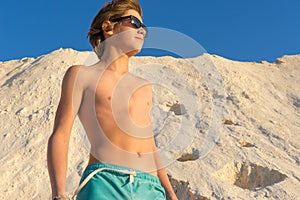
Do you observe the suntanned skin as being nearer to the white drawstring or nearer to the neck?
the neck

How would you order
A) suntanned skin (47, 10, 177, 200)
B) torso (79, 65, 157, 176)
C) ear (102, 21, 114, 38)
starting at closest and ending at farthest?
suntanned skin (47, 10, 177, 200), torso (79, 65, 157, 176), ear (102, 21, 114, 38)

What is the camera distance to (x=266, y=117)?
18750mm

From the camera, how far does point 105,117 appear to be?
3.33 meters

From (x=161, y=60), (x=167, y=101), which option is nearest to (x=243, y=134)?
(x=167, y=101)

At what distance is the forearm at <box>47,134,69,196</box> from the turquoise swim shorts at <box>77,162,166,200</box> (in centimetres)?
16

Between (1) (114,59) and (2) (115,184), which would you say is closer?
(2) (115,184)

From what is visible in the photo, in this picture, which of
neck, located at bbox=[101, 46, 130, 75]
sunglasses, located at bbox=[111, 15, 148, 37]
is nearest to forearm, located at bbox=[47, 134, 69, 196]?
neck, located at bbox=[101, 46, 130, 75]

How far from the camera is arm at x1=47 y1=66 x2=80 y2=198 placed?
9.82ft

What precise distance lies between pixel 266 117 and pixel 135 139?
52.5 ft

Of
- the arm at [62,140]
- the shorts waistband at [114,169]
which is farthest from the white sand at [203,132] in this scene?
the arm at [62,140]

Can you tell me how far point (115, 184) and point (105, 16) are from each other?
1236 millimetres

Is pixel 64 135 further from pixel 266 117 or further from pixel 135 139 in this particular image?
pixel 266 117

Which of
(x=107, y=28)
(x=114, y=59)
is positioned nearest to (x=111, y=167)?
(x=114, y=59)

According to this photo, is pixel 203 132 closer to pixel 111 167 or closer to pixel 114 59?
pixel 114 59
